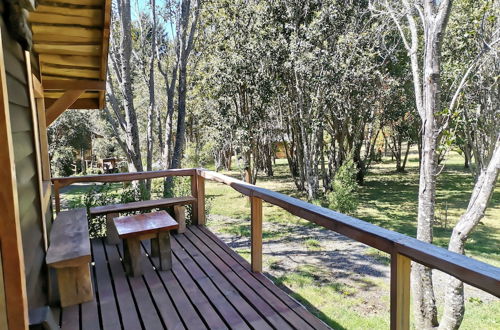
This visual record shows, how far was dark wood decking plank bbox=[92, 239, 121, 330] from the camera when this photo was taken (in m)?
2.40

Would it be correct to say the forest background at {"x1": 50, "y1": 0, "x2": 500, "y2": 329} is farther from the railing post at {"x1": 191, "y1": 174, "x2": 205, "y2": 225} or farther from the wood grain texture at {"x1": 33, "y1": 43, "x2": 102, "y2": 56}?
the wood grain texture at {"x1": 33, "y1": 43, "x2": 102, "y2": 56}

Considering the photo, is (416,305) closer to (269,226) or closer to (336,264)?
(336,264)

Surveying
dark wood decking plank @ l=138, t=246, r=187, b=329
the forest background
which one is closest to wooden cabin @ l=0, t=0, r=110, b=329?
dark wood decking plank @ l=138, t=246, r=187, b=329

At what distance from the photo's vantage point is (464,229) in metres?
4.34

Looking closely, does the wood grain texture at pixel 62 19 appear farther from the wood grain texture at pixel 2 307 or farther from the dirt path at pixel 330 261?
the dirt path at pixel 330 261

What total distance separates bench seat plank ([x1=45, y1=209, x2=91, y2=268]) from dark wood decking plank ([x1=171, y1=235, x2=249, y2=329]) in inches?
36.9

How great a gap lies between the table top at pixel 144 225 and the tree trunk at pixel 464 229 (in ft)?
11.4

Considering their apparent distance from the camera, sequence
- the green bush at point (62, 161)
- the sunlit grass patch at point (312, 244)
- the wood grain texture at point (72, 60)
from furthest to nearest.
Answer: the green bush at point (62, 161) → the sunlit grass patch at point (312, 244) → the wood grain texture at point (72, 60)

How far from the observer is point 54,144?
17.9 m

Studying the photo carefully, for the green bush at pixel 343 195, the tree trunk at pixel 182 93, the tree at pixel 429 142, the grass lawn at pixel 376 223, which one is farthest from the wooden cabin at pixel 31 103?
the green bush at pixel 343 195

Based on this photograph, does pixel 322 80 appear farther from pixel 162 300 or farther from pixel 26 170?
pixel 26 170

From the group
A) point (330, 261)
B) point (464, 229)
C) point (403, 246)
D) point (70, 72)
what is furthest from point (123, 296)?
point (330, 261)

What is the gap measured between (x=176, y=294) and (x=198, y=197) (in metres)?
2.08

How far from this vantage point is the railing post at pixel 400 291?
1521mm
